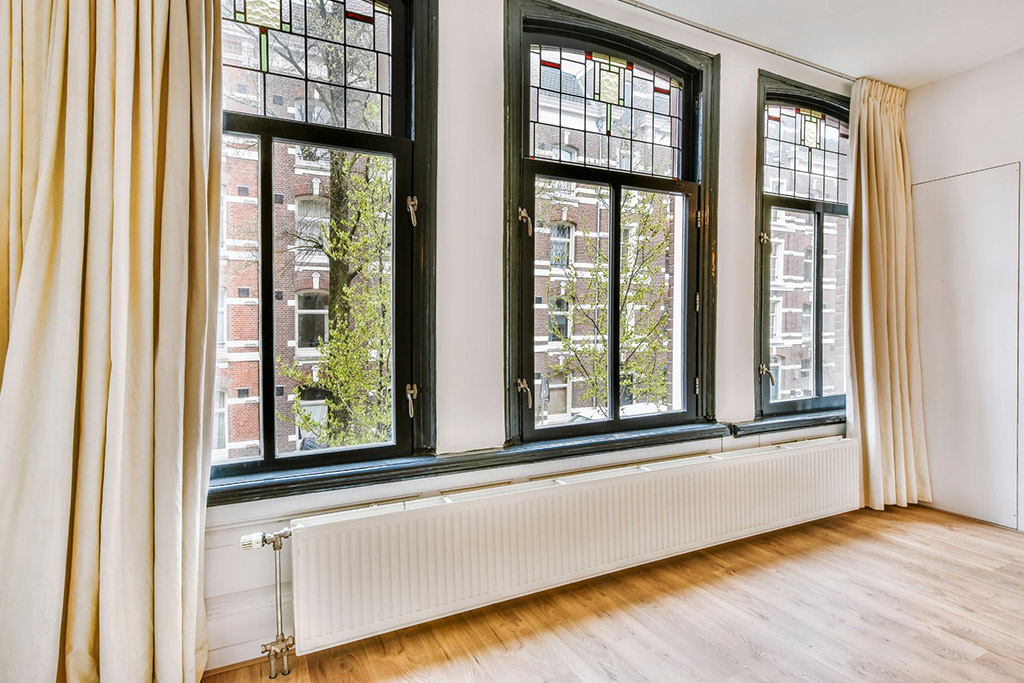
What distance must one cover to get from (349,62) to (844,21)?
8.16 feet

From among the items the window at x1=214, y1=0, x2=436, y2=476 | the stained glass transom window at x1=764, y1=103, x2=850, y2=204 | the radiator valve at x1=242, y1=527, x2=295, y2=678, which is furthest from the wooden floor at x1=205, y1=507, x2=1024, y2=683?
the stained glass transom window at x1=764, y1=103, x2=850, y2=204

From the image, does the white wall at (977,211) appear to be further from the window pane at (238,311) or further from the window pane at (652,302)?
the window pane at (238,311)

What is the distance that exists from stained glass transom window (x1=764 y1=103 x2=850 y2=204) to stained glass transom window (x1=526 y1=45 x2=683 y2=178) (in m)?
0.79

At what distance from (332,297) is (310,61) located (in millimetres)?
942

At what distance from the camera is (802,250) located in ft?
11.0

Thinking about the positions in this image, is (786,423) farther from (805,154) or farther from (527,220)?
(527,220)

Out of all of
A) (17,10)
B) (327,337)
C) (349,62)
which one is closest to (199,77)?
(17,10)

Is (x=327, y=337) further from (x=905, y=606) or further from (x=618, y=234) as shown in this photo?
(x=905, y=606)

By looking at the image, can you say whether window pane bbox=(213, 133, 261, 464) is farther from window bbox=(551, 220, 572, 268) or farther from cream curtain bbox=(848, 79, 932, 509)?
cream curtain bbox=(848, 79, 932, 509)

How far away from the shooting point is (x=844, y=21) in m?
2.58

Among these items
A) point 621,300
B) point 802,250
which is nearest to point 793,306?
point 802,250

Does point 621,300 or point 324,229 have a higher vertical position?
point 324,229

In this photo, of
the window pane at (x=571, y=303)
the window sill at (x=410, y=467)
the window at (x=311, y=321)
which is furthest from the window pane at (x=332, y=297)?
the window pane at (x=571, y=303)

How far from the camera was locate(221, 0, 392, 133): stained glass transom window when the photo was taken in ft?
6.27
